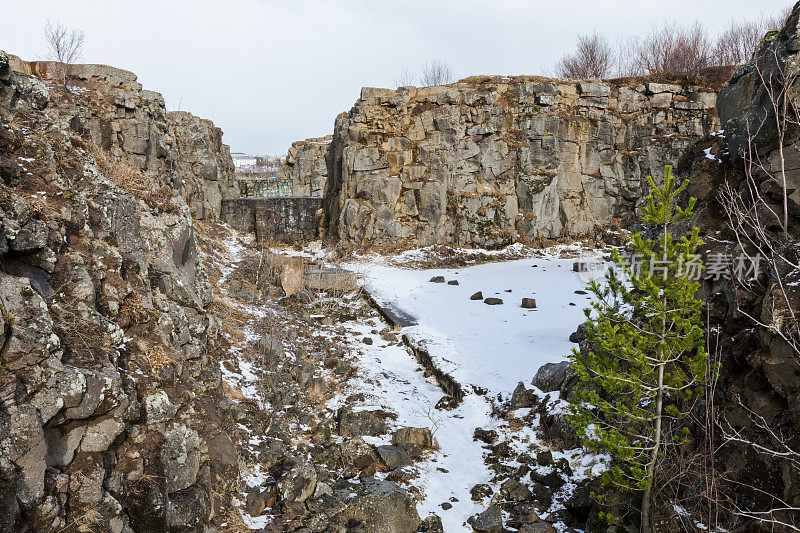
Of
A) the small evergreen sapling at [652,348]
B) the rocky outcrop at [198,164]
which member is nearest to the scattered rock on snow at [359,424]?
the small evergreen sapling at [652,348]

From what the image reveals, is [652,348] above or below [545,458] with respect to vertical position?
above

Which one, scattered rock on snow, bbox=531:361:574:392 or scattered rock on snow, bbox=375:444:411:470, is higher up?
scattered rock on snow, bbox=531:361:574:392

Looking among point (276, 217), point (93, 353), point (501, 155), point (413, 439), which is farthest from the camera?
point (276, 217)

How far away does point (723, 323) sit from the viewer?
21.9 ft

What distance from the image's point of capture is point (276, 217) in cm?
2656

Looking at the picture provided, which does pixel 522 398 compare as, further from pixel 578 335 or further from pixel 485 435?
pixel 578 335

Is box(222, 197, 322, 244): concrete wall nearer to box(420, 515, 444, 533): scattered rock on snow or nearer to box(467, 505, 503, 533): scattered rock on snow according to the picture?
box(420, 515, 444, 533): scattered rock on snow

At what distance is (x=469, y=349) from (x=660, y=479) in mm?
6834

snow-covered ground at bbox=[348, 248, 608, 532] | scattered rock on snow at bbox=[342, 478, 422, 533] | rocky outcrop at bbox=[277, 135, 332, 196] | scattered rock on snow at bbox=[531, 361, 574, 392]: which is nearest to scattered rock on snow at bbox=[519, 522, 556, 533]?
snow-covered ground at bbox=[348, 248, 608, 532]

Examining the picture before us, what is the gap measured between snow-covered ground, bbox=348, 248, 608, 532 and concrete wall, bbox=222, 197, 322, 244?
659 centimetres

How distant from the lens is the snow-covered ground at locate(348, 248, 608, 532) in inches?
344

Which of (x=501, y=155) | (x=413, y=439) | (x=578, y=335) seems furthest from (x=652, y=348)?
(x=501, y=155)

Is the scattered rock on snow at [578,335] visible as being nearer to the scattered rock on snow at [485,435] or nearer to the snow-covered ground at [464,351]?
the snow-covered ground at [464,351]

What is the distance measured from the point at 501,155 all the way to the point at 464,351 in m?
16.0
